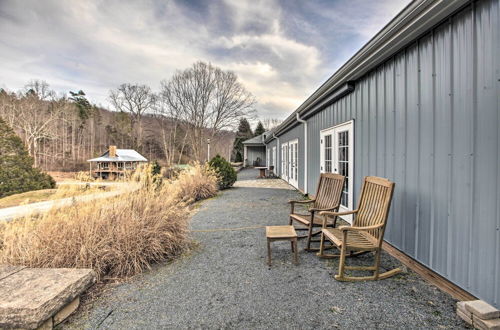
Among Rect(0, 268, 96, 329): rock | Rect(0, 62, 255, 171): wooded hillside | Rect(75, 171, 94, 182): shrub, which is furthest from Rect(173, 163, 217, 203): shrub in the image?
Rect(0, 62, 255, 171): wooded hillside

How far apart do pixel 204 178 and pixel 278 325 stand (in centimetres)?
631

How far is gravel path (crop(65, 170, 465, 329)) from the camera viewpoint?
173 cm

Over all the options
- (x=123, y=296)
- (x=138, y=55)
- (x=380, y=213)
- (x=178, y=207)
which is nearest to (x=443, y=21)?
(x=380, y=213)

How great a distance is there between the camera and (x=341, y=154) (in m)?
4.77

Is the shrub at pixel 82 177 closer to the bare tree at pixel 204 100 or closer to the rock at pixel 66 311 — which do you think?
the rock at pixel 66 311

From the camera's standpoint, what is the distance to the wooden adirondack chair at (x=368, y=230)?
7.52 feet

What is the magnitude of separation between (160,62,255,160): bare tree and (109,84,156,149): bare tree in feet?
18.7

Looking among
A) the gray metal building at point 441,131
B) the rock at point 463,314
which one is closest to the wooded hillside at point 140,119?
the gray metal building at point 441,131

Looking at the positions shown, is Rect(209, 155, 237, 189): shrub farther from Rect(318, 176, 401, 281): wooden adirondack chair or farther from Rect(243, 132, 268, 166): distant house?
Rect(243, 132, 268, 166): distant house

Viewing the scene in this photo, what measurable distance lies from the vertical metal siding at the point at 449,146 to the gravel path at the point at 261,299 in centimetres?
39

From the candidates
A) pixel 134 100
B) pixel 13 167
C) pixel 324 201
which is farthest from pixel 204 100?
pixel 324 201

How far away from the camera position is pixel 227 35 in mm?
9266

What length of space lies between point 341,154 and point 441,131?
8.44ft

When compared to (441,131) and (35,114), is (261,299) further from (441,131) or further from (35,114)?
(35,114)
